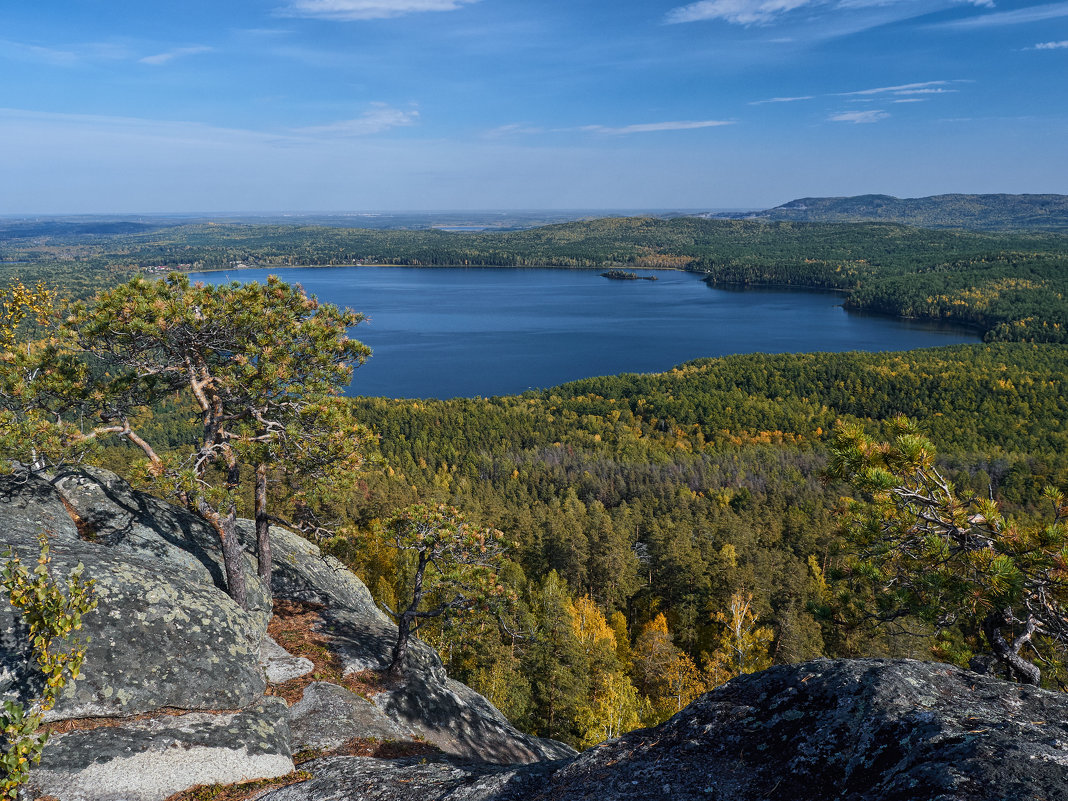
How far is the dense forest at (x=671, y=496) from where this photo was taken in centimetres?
2644

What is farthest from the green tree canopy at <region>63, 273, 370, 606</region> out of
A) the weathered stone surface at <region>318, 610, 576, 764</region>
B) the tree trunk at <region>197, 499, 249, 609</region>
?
the weathered stone surface at <region>318, 610, 576, 764</region>

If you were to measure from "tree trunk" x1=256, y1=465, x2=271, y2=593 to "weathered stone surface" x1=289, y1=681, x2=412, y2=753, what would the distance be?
3642 mm

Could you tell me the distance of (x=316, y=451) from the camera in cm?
1261

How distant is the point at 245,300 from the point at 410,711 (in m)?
9.03

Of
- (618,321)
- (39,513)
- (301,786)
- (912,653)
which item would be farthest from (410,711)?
(618,321)

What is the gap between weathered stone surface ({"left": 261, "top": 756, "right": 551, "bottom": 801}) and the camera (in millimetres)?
6898

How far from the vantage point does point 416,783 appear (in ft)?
24.5

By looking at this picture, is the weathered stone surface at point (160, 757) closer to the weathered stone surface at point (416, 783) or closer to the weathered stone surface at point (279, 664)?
the weathered stone surface at point (416, 783)

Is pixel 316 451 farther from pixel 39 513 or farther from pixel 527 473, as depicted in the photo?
pixel 527 473

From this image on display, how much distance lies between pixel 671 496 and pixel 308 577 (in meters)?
60.2

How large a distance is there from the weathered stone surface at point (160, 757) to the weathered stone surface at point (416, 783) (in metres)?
0.72

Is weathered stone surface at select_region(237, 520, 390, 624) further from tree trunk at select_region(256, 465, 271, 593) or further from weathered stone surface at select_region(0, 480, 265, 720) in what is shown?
weathered stone surface at select_region(0, 480, 265, 720)

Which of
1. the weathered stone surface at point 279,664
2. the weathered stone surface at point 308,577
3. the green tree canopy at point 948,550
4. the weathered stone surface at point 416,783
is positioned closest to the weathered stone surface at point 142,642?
the weathered stone surface at point 279,664

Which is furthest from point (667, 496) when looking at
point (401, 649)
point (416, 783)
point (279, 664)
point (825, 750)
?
point (825, 750)
